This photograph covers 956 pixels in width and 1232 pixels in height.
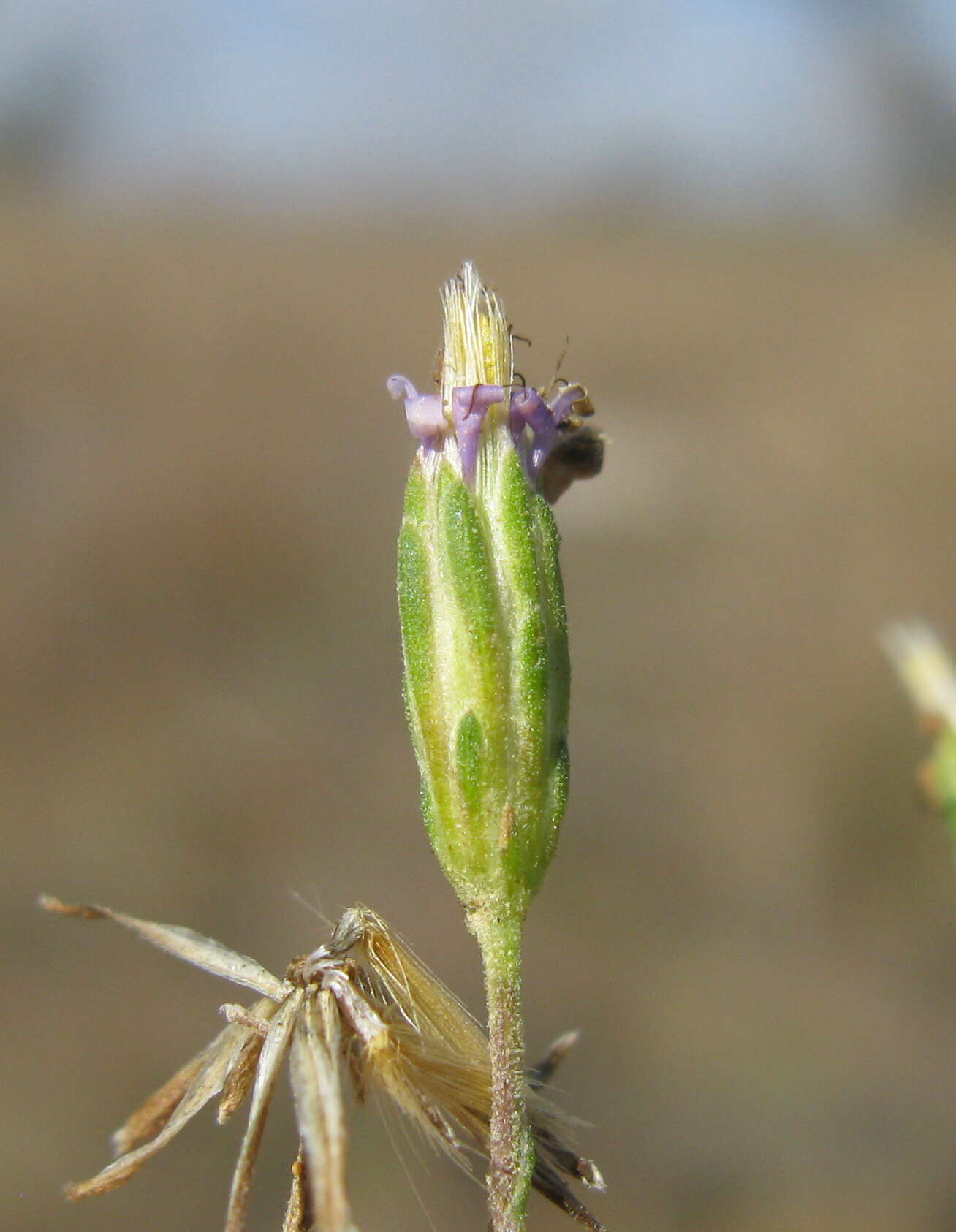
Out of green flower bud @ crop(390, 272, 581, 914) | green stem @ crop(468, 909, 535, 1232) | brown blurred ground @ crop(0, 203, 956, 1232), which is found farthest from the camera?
brown blurred ground @ crop(0, 203, 956, 1232)

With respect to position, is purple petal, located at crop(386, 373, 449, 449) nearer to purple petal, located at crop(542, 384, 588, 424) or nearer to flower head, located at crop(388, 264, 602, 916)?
flower head, located at crop(388, 264, 602, 916)

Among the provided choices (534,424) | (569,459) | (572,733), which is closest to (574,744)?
(572,733)

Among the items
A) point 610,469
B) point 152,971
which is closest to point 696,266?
point 610,469

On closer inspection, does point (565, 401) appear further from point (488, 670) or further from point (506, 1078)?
point (506, 1078)

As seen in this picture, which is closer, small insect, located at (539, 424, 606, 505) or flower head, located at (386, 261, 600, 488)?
flower head, located at (386, 261, 600, 488)


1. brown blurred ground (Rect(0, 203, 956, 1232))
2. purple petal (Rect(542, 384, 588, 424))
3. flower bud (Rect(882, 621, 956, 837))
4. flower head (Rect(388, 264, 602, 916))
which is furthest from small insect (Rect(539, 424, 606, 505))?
brown blurred ground (Rect(0, 203, 956, 1232))

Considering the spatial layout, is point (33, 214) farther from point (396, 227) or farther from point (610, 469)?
point (610, 469)

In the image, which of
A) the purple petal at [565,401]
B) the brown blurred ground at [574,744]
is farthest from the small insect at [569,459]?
the brown blurred ground at [574,744]
